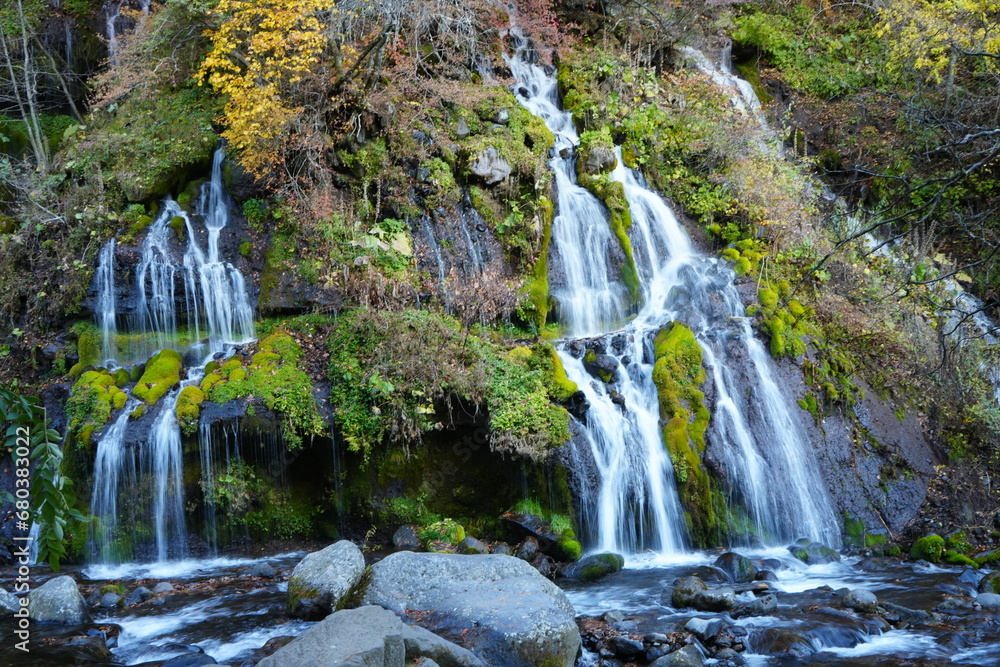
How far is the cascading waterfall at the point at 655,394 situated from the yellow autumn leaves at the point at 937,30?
17.4 ft

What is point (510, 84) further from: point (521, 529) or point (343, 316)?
point (521, 529)

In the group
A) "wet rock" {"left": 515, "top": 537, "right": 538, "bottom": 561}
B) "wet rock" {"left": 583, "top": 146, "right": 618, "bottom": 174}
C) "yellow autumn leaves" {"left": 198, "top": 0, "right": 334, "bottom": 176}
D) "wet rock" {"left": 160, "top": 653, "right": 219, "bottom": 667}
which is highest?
"yellow autumn leaves" {"left": 198, "top": 0, "right": 334, "bottom": 176}

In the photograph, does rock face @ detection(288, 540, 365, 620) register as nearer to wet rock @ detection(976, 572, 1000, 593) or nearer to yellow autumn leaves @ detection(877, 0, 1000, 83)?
wet rock @ detection(976, 572, 1000, 593)

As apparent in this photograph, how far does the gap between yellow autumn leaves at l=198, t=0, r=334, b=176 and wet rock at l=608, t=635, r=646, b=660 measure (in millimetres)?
8955

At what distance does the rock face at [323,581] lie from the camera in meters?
6.55

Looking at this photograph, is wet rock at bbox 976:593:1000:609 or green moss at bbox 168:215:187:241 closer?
wet rock at bbox 976:593:1000:609

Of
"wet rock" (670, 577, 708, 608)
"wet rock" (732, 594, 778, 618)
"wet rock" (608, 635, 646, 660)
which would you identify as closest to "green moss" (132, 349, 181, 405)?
"wet rock" (608, 635, 646, 660)

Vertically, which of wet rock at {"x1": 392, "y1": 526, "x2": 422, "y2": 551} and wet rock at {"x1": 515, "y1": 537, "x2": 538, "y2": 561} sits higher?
wet rock at {"x1": 392, "y1": 526, "x2": 422, "y2": 551}

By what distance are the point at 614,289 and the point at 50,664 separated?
9.16m

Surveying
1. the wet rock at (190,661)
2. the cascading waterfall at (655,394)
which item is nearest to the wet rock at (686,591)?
the cascading waterfall at (655,394)

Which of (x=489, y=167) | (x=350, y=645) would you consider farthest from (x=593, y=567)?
(x=489, y=167)

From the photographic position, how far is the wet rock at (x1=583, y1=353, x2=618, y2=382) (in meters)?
10.1

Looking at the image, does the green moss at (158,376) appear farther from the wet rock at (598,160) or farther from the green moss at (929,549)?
the green moss at (929,549)

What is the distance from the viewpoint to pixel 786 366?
10.3 meters
